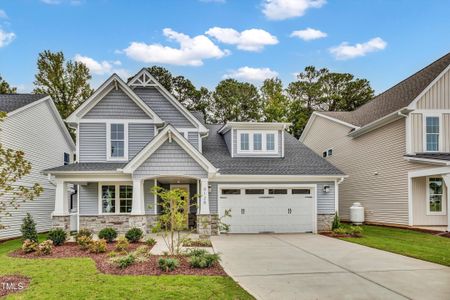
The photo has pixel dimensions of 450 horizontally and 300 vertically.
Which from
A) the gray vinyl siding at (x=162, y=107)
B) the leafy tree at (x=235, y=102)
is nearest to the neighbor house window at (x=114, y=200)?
the gray vinyl siding at (x=162, y=107)

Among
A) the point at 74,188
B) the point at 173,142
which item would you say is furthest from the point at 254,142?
the point at 74,188

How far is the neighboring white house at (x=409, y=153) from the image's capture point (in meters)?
16.5

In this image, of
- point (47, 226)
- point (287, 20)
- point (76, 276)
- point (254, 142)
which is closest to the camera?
point (76, 276)

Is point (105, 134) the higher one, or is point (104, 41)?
point (104, 41)

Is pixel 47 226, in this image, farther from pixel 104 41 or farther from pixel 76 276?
pixel 76 276

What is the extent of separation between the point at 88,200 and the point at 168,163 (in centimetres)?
464

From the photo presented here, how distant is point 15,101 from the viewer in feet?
59.0

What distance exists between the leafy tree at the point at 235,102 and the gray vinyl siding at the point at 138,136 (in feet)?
72.6

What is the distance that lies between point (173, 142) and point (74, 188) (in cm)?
934

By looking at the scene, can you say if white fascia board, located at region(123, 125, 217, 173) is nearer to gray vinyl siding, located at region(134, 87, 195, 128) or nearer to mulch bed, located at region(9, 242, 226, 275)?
gray vinyl siding, located at region(134, 87, 195, 128)

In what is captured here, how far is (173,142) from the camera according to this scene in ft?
48.2

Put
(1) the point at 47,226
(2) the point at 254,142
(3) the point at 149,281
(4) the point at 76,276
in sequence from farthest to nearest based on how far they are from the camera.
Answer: (1) the point at 47,226 → (2) the point at 254,142 → (4) the point at 76,276 → (3) the point at 149,281

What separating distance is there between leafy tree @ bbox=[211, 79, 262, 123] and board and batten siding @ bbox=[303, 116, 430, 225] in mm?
14815

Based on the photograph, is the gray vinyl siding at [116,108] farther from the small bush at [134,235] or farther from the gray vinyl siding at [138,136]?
the small bush at [134,235]
